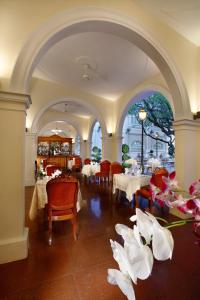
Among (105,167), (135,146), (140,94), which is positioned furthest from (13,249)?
(135,146)

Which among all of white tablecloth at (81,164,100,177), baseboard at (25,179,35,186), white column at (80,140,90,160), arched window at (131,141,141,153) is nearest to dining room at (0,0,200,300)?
baseboard at (25,179,35,186)

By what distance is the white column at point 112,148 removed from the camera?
7188mm

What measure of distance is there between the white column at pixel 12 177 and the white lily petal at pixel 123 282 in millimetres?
2021

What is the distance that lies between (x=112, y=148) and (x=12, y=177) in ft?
A: 18.3

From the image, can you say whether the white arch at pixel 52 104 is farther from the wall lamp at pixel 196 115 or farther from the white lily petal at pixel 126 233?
the white lily petal at pixel 126 233

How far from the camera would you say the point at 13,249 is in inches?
82.9

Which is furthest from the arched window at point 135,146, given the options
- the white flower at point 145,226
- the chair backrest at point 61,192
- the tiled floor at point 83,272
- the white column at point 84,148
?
the white flower at point 145,226

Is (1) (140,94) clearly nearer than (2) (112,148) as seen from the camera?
Yes

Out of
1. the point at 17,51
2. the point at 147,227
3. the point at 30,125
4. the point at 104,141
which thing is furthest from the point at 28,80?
the point at 104,141

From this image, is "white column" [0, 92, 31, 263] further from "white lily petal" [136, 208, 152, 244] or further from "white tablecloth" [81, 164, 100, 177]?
"white tablecloth" [81, 164, 100, 177]

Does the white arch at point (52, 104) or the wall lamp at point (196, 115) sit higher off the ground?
the white arch at point (52, 104)

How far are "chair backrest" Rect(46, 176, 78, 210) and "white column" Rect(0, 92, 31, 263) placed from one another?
1.55ft

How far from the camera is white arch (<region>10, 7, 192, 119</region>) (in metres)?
2.16

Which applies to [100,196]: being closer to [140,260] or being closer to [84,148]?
[140,260]
